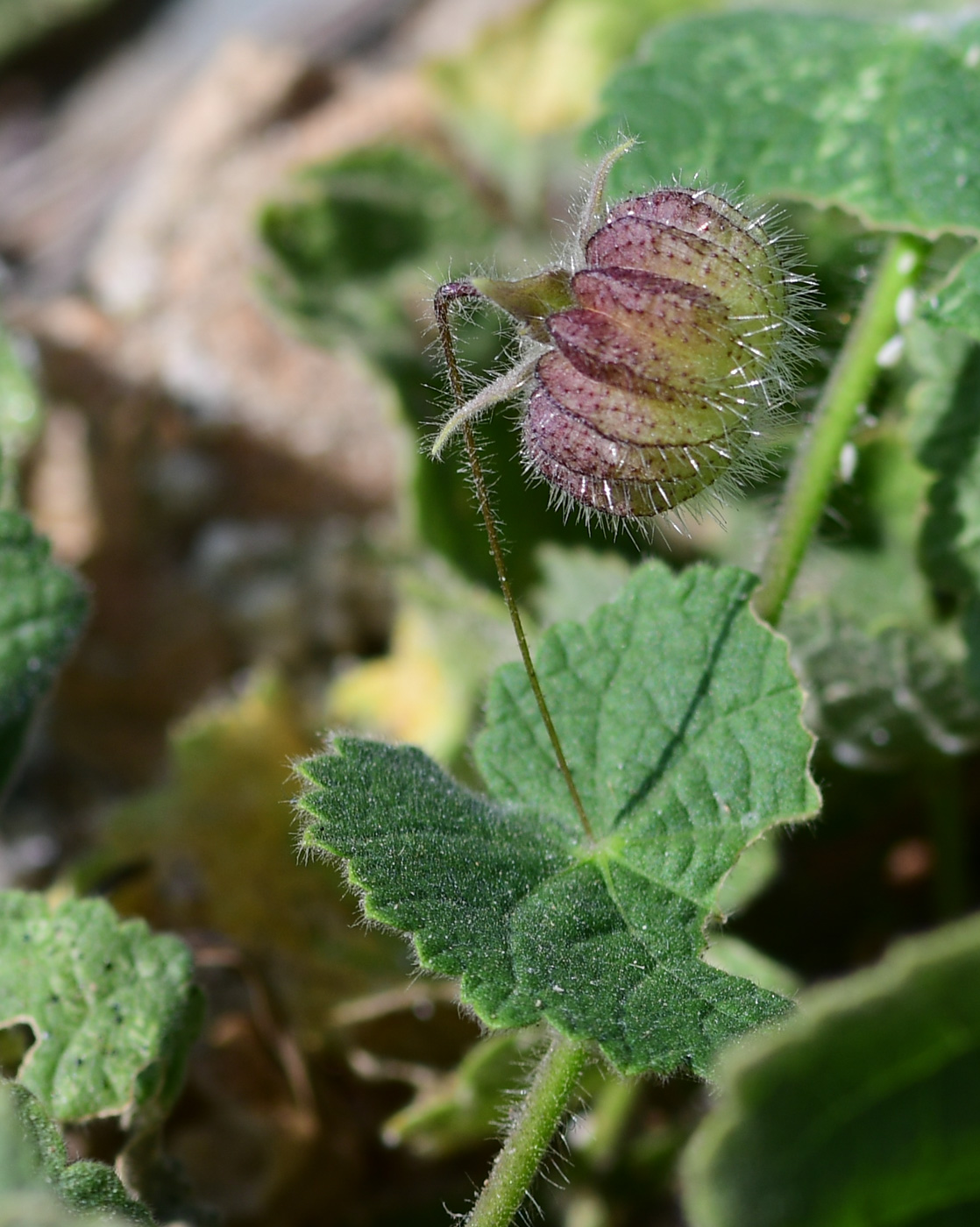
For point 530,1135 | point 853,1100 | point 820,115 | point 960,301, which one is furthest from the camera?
point 820,115

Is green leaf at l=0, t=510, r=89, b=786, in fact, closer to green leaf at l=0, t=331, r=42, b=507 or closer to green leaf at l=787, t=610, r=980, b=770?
green leaf at l=0, t=331, r=42, b=507

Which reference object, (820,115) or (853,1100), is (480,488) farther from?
(820,115)

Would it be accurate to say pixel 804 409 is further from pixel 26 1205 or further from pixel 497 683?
pixel 26 1205

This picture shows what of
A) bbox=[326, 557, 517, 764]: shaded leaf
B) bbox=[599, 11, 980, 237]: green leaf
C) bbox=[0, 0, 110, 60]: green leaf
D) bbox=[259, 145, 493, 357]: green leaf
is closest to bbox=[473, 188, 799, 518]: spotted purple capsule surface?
bbox=[599, 11, 980, 237]: green leaf

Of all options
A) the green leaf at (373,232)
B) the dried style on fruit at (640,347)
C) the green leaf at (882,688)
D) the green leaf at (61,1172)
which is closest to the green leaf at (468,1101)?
the green leaf at (61,1172)

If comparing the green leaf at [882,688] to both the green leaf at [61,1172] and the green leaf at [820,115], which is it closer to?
the green leaf at [820,115]

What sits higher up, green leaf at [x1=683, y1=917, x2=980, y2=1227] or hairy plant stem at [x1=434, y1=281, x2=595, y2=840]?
hairy plant stem at [x1=434, y1=281, x2=595, y2=840]

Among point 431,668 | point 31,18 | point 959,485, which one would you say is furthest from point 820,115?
point 31,18
